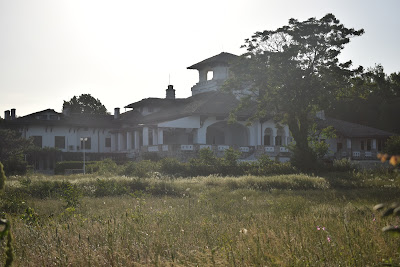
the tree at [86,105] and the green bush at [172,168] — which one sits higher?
the tree at [86,105]

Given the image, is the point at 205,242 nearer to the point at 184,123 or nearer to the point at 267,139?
the point at 184,123

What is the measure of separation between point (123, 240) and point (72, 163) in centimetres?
2972

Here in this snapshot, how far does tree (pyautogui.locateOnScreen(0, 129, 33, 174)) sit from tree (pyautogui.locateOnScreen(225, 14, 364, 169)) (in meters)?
15.3

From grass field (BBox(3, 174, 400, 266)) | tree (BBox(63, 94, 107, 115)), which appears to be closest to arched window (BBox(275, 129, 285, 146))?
grass field (BBox(3, 174, 400, 266))

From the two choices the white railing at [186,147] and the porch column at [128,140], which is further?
the porch column at [128,140]

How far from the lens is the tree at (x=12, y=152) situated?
104ft

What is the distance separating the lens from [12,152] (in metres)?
34.1

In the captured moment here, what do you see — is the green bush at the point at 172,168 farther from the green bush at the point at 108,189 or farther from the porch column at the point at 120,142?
the porch column at the point at 120,142

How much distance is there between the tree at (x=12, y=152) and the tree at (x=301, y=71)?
15292 millimetres

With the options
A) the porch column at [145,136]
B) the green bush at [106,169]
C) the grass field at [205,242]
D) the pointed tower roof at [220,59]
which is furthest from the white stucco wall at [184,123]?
the grass field at [205,242]

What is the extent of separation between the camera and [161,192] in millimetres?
17375

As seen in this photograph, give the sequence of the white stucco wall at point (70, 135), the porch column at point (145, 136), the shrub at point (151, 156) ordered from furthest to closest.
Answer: the white stucco wall at point (70, 135), the porch column at point (145, 136), the shrub at point (151, 156)

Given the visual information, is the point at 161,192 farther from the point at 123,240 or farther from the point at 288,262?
the point at 288,262

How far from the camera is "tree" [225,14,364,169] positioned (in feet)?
94.6
